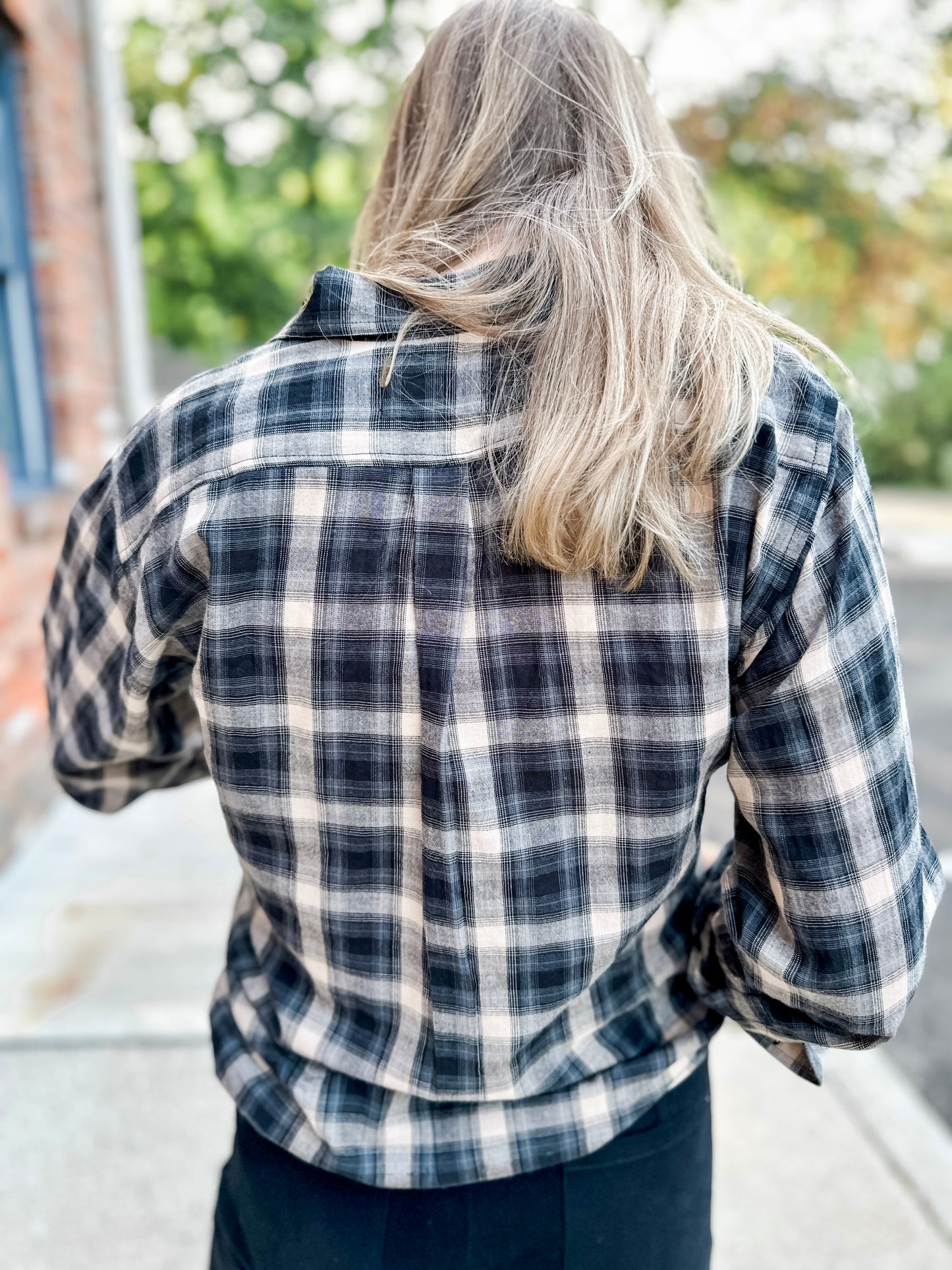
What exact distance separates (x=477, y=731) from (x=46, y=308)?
3983 millimetres

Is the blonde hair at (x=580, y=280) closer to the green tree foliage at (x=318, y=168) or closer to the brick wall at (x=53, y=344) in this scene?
the brick wall at (x=53, y=344)

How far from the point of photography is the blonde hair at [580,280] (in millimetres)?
789

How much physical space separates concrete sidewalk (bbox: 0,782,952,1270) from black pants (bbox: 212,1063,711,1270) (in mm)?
1148

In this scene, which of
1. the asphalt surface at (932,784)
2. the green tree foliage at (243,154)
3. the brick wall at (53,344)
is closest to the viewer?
the asphalt surface at (932,784)

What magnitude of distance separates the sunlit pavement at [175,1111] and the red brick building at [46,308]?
62 centimetres

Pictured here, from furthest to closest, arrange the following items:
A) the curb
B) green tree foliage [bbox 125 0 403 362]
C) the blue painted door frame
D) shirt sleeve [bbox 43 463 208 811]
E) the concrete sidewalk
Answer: green tree foliage [bbox 125 0 403 362] → the blue painted door frame → the curb → the concrete sidewalk → shirt sleeve [bbox 43 463 208 811]

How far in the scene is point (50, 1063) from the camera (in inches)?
93.8

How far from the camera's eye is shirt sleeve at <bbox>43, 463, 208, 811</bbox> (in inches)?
35.3

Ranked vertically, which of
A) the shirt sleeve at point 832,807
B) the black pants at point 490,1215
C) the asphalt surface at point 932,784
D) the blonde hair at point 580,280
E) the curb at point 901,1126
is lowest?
the asphalt surface at point 932,784

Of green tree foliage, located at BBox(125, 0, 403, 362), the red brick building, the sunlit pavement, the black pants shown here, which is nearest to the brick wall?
the red brick building

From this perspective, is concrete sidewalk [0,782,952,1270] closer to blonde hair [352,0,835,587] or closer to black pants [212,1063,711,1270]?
black pants [212,1063,711,1270]

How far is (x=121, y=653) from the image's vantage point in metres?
1.02

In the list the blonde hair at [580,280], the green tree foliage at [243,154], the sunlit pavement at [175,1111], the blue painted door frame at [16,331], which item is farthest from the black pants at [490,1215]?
the green tree foliage at [243,154]

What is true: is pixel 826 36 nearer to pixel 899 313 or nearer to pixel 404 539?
pixel 899 313
